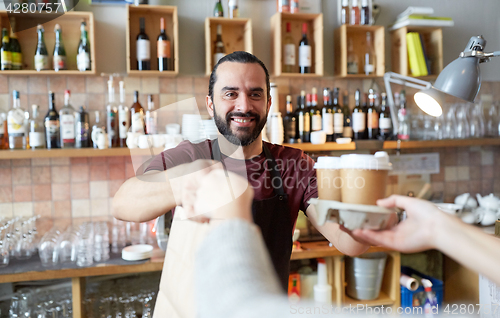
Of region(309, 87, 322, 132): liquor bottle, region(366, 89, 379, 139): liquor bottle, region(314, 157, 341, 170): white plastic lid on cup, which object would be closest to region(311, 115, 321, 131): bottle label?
region(309, 87, 322, 132): liquor bottle

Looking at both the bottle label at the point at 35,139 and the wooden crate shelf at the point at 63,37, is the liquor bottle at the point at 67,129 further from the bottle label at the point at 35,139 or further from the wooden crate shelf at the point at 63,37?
the wooden crate shelf at the point at 63,37

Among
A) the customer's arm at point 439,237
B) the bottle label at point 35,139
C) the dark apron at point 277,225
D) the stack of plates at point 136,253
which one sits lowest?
the stack of plates at point 136,253

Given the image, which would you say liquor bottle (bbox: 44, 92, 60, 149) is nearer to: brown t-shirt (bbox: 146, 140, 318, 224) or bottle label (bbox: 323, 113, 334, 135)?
brown t-shirt (bbox: 146, 140, 318, 224)

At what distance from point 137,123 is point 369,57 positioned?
156cm

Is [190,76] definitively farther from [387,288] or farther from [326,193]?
[326,193]

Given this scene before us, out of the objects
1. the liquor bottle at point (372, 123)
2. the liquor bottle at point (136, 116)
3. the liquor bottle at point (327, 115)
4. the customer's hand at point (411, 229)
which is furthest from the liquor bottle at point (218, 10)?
the customer's hand at point (411, 229)

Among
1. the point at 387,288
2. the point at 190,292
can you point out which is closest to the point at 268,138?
the point at 387,288

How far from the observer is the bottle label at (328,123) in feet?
8.20

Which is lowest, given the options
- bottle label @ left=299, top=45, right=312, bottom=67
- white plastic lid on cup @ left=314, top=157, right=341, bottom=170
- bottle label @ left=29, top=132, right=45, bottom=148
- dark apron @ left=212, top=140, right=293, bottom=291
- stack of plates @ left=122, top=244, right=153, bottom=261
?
stack of plates @ left=122, top=244, right=153, bottom=261

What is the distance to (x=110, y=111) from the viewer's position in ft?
7.64

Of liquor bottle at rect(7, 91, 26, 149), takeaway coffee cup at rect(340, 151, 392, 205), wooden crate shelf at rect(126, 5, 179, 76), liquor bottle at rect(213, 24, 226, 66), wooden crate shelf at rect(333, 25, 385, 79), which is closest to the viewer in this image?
takeaway coffee cup at rect(340, 151, 392, 205)

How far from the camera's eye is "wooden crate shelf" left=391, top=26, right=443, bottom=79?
8.46ft

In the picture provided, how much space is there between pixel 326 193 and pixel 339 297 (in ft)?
5.86

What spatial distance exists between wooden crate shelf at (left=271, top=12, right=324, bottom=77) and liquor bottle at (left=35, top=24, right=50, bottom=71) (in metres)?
A: 1.30
